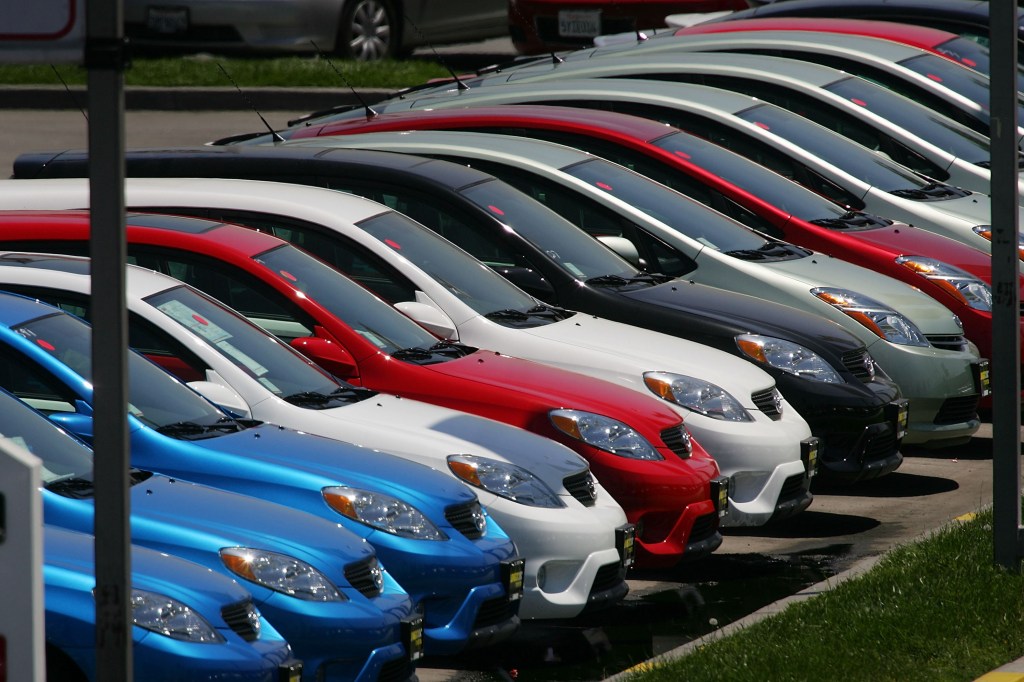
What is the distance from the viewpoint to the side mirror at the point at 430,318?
778 centimetres

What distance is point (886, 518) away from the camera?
8633 mm

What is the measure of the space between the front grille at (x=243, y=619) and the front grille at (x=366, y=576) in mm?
477

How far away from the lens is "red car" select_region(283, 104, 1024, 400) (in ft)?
33.8

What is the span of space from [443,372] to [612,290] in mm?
1837

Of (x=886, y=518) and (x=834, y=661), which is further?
(x=886, y=518)

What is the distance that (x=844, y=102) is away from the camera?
40.5ft

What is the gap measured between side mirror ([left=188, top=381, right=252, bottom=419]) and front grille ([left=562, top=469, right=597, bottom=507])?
123 cm

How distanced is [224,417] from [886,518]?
3828 millimetres

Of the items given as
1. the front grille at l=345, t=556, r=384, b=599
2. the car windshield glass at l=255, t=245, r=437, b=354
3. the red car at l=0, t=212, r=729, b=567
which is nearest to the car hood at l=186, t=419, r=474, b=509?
the front grille at l=345, t=556, r=384, b=599

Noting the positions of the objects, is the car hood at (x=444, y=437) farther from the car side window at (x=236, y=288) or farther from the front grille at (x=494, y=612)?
the car side window at (x=236, y=288)

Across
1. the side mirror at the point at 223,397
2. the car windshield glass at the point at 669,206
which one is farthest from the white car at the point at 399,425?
the car windshield glass at the point at 669,206

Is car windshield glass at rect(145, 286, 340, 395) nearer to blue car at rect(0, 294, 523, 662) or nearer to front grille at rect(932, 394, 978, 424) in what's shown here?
blue car at rect(0, 294, 523, 662)

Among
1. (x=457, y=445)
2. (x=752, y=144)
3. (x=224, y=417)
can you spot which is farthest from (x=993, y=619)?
(x=752, y=144)

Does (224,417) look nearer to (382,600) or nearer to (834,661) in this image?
(382,600)
